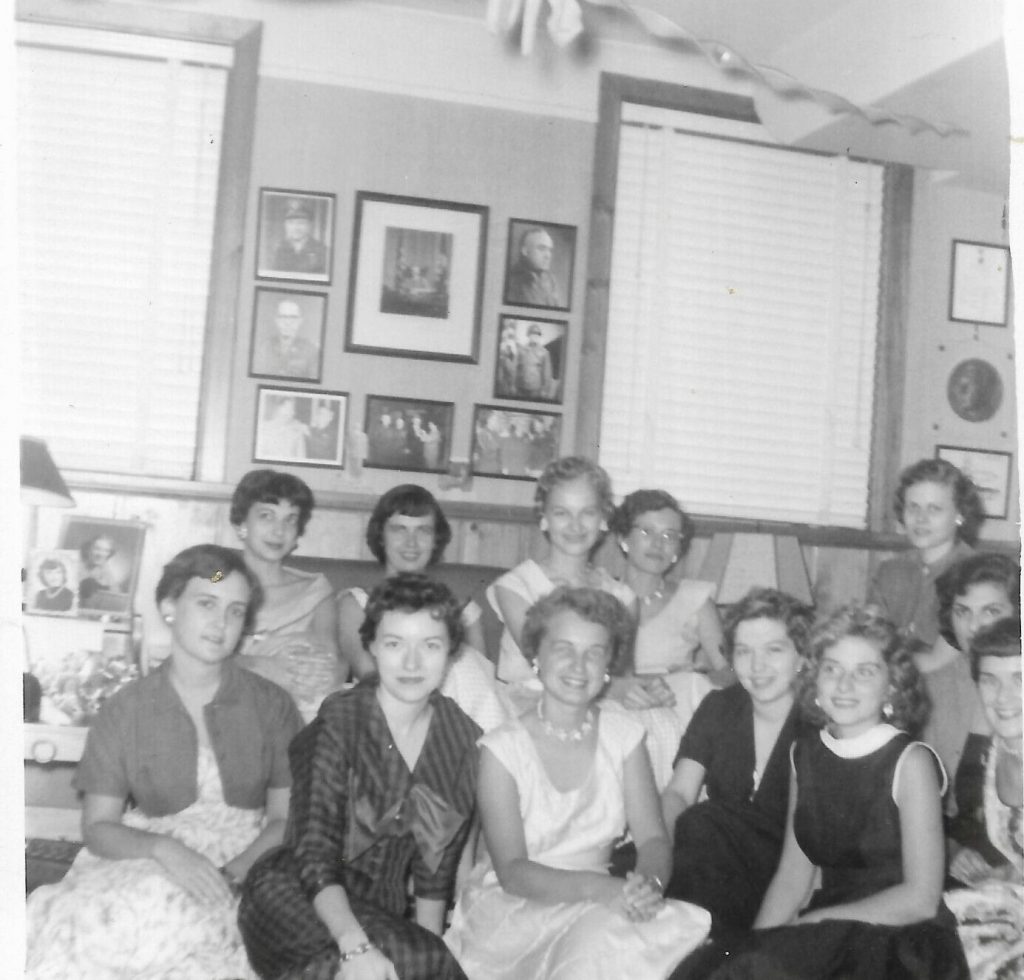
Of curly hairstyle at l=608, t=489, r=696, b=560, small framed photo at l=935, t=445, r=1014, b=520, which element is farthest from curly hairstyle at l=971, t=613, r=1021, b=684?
small framed photo at l=935, t=445, r=1014, b=520

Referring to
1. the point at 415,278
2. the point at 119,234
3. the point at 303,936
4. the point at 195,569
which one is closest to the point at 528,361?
the point at 415,278

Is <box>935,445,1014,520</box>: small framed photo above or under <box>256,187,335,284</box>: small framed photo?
under

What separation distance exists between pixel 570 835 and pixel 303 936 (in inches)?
21.5

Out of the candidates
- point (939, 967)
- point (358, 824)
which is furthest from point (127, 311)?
point (939, 967)

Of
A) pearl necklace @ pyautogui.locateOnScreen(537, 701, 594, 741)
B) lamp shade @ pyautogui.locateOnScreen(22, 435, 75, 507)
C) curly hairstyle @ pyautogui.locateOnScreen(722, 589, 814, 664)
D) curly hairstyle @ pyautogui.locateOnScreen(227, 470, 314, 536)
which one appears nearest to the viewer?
pearl necklace @ pyautogui.locateOnScreen(537, 701, 594, 741)

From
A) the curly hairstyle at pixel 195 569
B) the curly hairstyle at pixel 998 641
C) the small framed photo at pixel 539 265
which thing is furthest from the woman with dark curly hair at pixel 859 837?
the small framed photo at pixel 539 265

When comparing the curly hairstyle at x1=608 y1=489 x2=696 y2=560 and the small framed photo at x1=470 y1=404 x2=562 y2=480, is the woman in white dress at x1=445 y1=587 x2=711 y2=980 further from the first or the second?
the small framed photo at x1=470 y1=404 x2=562 y2=480

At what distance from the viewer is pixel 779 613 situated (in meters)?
2.25

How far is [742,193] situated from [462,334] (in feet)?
3.60

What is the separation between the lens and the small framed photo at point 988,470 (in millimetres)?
3812

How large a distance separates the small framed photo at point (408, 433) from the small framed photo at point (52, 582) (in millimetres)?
917

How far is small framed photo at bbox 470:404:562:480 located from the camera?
3.52 meters

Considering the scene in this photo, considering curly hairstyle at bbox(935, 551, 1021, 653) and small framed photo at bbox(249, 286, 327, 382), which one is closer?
curly hairstyle at bbox(935, 551, 1021, 653)

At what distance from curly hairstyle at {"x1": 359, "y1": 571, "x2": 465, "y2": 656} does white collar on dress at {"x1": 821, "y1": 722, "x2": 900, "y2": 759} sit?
0.73 meters
